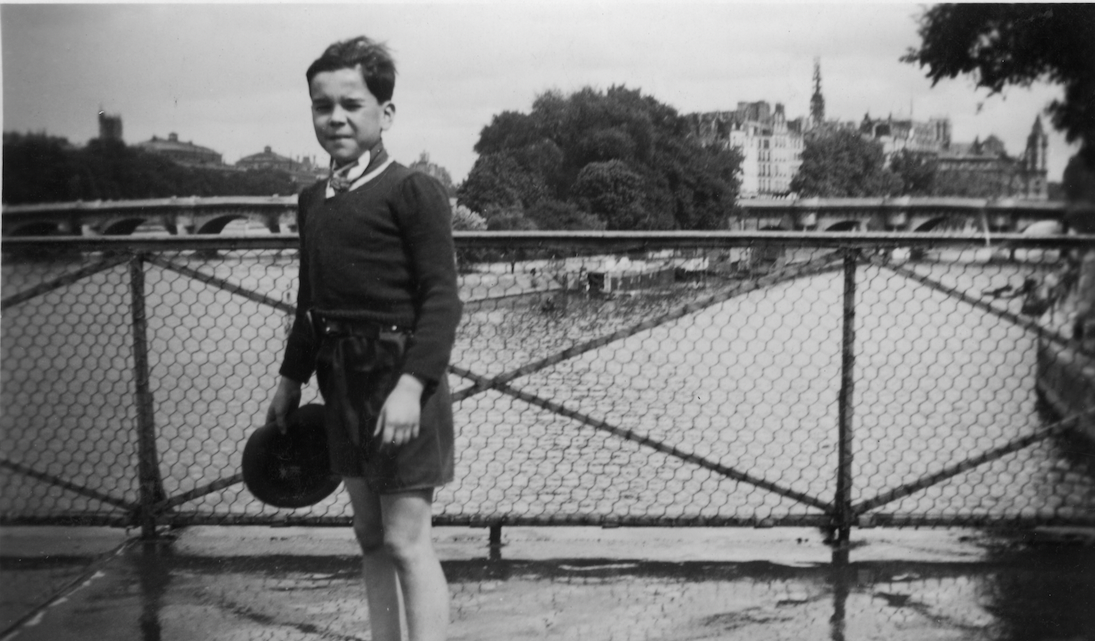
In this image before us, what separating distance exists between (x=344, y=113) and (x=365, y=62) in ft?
0.43

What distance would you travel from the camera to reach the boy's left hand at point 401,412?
7.59 ft

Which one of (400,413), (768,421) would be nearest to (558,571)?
(400,413)

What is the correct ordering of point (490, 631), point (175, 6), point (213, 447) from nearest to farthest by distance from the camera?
point (490, 631) → point (175, 6) → point (213, 447)

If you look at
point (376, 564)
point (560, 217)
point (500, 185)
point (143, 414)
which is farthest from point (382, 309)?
point (143, 414)

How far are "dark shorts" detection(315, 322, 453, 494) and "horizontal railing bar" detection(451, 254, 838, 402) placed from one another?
1.32m

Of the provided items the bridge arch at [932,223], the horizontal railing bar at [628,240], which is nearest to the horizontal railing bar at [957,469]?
the horizontal railing bar at [628,240]

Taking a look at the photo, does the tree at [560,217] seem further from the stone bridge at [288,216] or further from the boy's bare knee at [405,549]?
the boy's bare knee at [405,549]

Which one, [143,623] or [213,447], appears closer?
[143,623]

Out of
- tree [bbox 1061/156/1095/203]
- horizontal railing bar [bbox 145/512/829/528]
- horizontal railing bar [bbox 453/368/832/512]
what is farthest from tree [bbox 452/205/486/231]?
tree [bbox 1061/156/1095/203]

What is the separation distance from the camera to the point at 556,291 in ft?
14.2

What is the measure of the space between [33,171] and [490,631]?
2.14 m

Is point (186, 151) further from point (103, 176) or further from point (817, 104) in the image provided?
point (817, 104)

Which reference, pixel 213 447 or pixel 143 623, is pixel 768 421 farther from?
pixel 143 623

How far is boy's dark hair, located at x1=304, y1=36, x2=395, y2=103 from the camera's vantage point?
2476 mm
